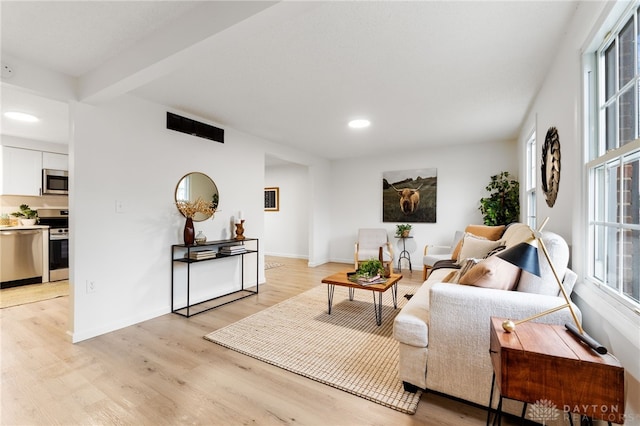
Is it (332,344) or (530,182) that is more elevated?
(530,182)

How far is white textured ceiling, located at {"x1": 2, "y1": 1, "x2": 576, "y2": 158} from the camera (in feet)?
5.40

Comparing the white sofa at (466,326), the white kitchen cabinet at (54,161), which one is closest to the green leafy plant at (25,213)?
the white kitchen cabinet at (54,161)

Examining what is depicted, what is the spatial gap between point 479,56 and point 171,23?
87.5 inches

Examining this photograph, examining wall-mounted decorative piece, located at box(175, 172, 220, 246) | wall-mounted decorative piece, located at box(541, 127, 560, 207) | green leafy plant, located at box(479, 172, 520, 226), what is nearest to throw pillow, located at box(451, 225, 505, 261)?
green leafy plant, located at box(479, 172, 520, 226)

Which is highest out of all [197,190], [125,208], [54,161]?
[54,161]

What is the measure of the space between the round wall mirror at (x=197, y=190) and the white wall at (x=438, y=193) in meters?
3.22

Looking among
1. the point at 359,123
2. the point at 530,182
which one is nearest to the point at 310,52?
the point at 359,123

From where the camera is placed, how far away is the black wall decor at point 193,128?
3.20m

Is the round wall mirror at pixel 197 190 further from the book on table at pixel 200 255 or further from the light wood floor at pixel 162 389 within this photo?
the light wood floor at pixel 162 389

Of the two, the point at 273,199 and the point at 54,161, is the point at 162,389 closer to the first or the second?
the point at 54,161

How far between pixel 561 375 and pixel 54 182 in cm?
674

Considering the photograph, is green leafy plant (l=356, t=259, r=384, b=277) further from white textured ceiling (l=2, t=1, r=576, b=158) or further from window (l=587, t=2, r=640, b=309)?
white textured ceiling (l=2, t=1, r=576, b=158)

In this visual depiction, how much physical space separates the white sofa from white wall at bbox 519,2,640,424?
0.14 metres

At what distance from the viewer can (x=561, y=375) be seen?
102 centimetres
